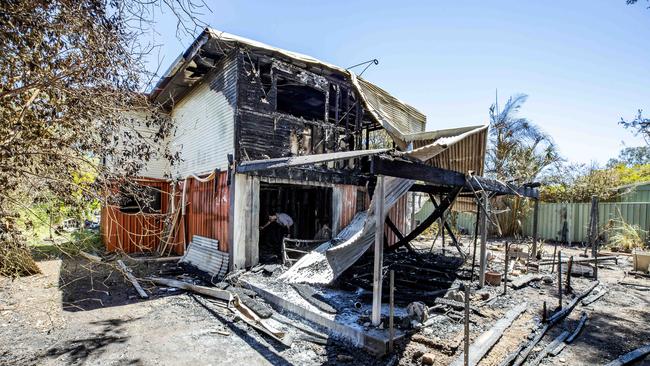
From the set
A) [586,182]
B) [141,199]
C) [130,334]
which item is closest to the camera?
[141,199]

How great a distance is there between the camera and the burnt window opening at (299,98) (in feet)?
33.0

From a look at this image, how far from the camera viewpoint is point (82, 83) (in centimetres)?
380

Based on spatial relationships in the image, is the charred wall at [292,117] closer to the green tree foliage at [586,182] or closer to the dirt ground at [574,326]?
the dirt ground at [574,326]

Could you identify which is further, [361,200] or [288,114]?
[361,200]

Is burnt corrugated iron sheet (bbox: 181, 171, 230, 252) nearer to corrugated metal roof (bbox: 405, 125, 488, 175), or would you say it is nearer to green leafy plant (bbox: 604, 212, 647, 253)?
corrugated metal roof (bbox: 405, 125, 488, 175)

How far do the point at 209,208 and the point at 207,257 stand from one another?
1510mm

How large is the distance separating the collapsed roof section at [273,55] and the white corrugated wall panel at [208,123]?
17.9 inches

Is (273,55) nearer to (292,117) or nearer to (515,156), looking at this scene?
(292,117)

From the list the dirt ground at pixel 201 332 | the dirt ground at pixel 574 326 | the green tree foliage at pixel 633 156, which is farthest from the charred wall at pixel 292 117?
the green tree foliage at pixel 633 156

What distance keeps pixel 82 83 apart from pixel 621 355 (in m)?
8.18

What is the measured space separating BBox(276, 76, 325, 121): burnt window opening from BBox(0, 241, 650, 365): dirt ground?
683 centimetres

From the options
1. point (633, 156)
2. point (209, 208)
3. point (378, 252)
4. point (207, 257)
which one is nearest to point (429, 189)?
point (378, 252)

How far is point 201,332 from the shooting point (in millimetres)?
5309

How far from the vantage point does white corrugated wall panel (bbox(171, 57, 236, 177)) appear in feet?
29.1
